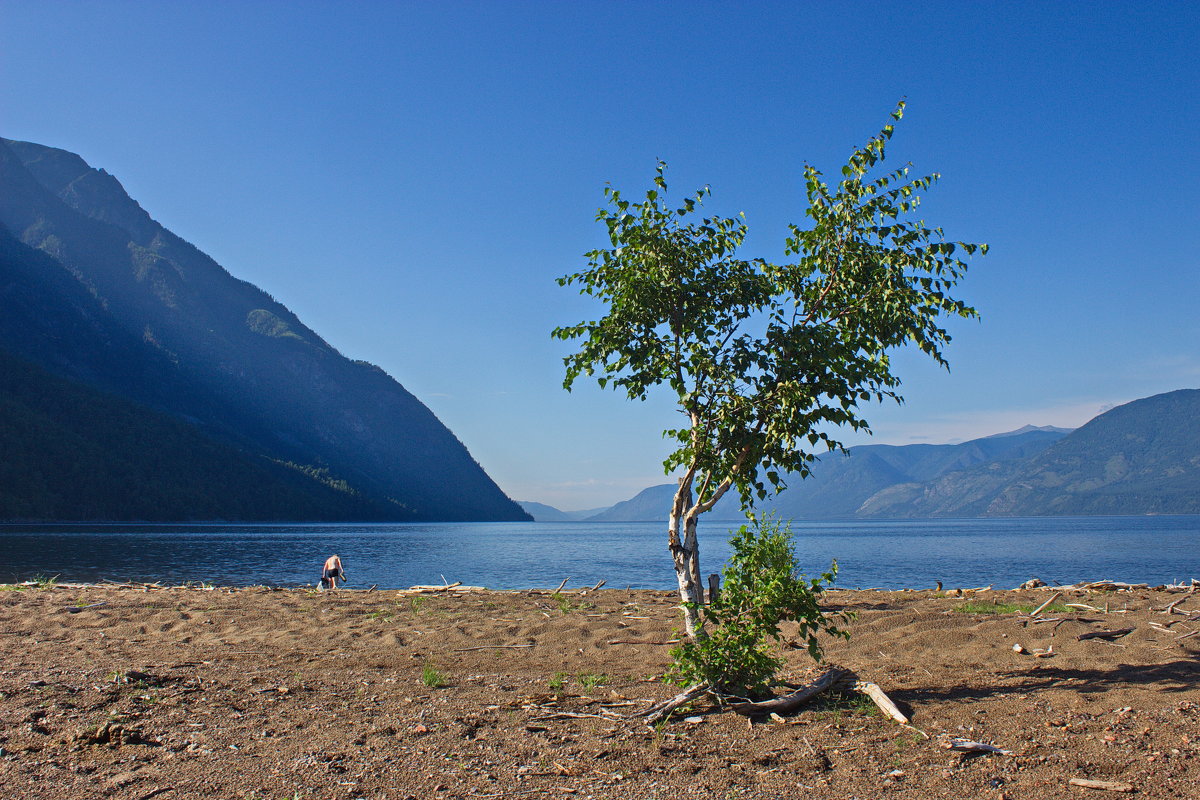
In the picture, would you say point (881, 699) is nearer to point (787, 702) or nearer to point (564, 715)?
point (787, 702)

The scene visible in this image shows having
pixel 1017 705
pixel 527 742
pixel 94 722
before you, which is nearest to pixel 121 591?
pixel 94 722

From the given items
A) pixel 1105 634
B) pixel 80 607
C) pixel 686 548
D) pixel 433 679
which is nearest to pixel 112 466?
pixel 80 607

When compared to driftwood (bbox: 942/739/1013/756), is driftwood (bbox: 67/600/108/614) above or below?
below

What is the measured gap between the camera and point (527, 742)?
7.32 metres

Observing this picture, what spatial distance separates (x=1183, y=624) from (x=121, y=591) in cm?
2408

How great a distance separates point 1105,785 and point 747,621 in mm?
3354

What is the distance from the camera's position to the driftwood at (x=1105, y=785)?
579 cm

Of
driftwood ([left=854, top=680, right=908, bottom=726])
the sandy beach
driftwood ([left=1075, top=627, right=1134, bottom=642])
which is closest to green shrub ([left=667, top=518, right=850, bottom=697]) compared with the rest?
the sandy beach

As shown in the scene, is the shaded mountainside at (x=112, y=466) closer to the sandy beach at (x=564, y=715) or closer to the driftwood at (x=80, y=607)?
the driftwood at (x=80, y=607)

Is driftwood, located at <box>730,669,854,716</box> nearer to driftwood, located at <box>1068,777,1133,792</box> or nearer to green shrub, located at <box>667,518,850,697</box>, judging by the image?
green shrub, located at <box>667,518,850,697</box>

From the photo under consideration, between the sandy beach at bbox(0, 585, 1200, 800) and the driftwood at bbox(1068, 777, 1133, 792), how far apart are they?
0.01 m

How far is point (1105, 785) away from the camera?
5820 millimetres

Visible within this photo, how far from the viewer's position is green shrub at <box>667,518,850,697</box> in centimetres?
784

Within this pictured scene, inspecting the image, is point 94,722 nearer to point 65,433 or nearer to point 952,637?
point 952,637
